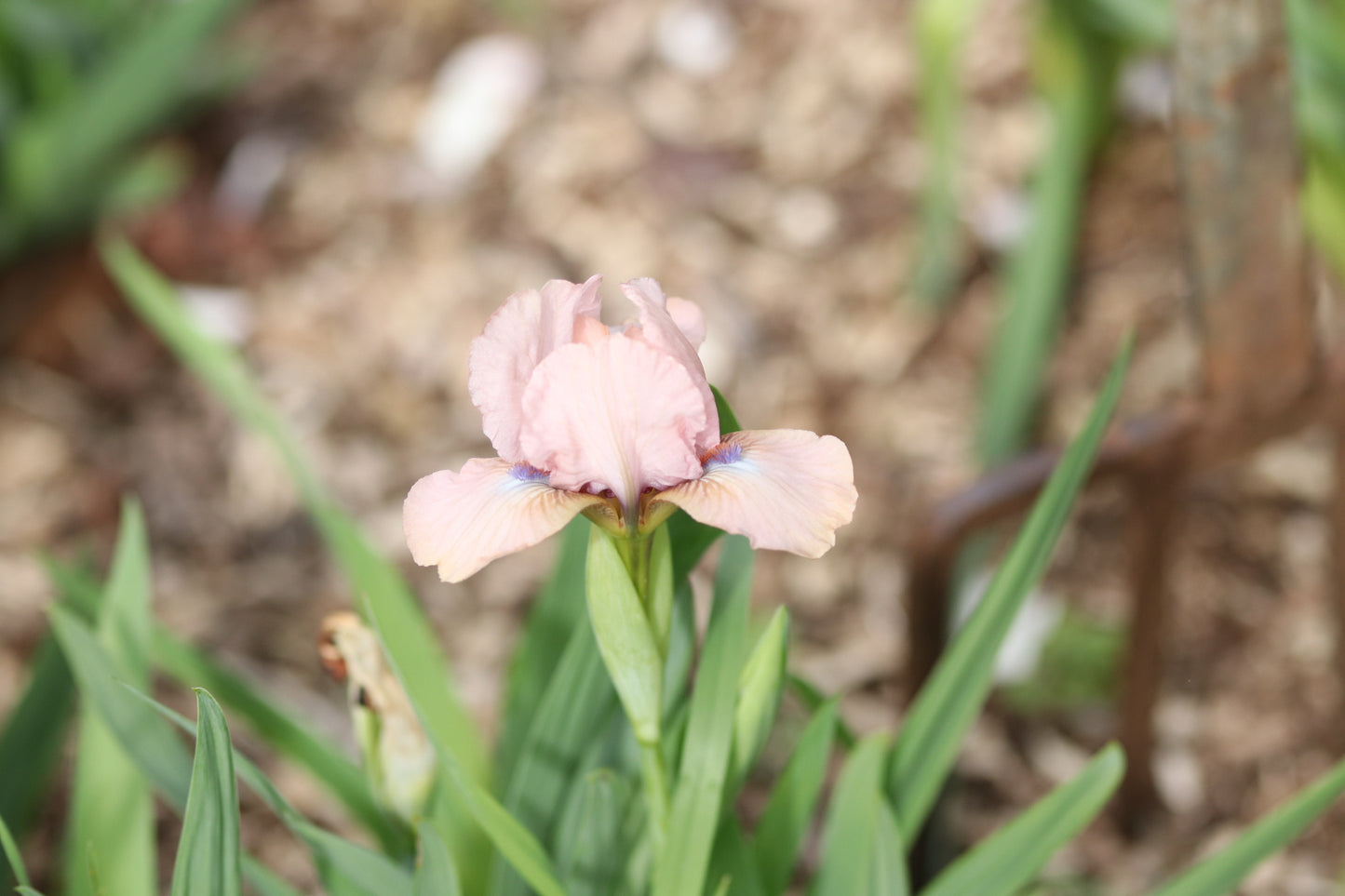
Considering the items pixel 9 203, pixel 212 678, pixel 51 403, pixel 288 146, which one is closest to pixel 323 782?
pixel 212 678

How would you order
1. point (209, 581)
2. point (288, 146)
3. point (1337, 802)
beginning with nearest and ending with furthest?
1. point (1337, 802)
2. point (209, 581)
3. point (288, 146)

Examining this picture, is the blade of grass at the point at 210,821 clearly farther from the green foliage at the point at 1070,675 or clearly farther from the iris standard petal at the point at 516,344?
the green foliage at the point at 1070,675

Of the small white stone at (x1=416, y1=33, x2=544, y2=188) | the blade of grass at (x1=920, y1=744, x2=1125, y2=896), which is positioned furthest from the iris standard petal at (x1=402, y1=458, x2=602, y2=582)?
the small white stone at (x1=416, y1=33, x2=544, y2=188)

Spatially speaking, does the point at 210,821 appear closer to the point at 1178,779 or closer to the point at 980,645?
the point at 980,645

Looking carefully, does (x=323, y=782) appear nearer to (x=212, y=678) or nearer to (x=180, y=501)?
(x=212, y=678)

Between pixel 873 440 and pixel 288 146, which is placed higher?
pixel 288 146
